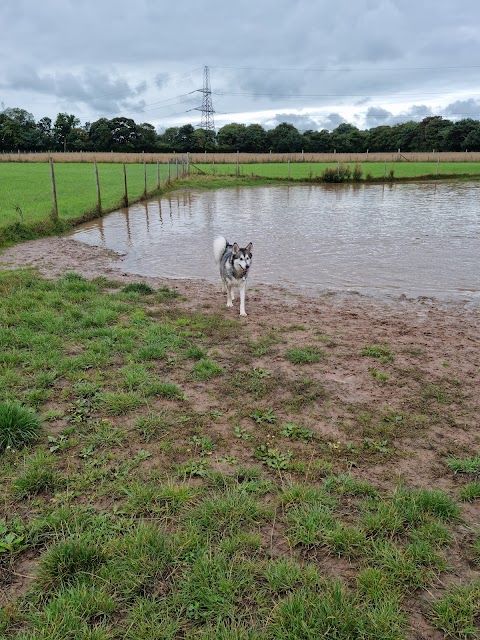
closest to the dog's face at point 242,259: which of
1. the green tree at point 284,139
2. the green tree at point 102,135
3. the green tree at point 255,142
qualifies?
the green tree at point 284,139

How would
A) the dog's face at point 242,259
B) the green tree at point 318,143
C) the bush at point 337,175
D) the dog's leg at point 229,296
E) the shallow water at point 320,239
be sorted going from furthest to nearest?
1. the green tree at point 318,143
2. the bush at point 337,175
3. the shallow water at point 320,239
4. the dog's leg at point 229,296
5. the dog's face at point 242,259

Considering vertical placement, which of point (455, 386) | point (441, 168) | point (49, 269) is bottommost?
point (455, 386)

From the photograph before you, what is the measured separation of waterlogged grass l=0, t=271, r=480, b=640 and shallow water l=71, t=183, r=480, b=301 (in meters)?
5.30

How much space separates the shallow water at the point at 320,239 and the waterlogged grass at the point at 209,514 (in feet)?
17.4

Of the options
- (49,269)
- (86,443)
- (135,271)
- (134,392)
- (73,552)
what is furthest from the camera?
(135,271)

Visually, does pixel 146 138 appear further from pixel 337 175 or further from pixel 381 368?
pixel 381 368

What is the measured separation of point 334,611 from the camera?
89.0 inches

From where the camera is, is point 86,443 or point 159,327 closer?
point 86,443

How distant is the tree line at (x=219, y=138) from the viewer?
81.4 metres

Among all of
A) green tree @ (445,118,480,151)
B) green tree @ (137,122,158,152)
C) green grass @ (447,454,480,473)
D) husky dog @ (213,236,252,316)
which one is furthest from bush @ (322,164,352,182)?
green tree @ (137,122,158,152)

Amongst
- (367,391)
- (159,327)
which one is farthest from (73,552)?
(159,327)

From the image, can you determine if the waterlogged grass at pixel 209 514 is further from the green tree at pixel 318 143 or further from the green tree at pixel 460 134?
the green tree at pixel 318 143

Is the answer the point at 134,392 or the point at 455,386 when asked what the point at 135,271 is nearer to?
the point at 134,392

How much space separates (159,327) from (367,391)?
3.07 meters
